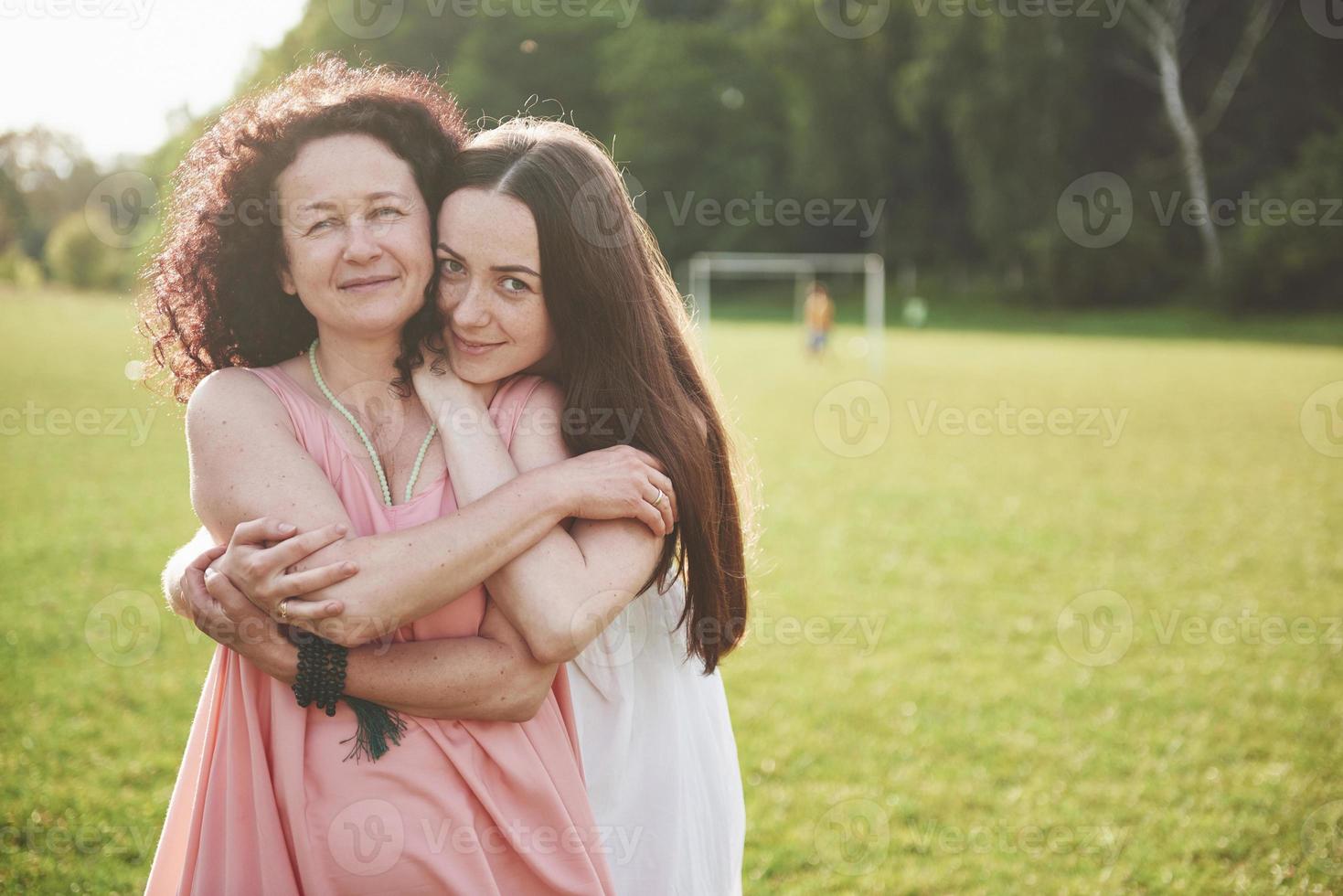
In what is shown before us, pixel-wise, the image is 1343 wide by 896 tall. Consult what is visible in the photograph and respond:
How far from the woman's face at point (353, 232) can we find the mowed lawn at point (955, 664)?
112 cm

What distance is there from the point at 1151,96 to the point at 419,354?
41.5 meters

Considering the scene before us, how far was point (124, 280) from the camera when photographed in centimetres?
5831

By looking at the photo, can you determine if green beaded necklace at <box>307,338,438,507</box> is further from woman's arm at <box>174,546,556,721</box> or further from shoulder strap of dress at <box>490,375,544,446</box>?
woman's arm at <box>174,546,556,721</box>

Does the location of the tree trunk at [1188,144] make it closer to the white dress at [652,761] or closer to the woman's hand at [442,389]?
the white dress at [652,761]

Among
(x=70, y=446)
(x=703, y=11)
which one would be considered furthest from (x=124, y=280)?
(x=70, y=446)

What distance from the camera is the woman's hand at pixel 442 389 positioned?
205cm

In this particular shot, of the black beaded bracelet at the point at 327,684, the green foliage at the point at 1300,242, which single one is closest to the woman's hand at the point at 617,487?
the black beaded bracelet at the point at 327,684

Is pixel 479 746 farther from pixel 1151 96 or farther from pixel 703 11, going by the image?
pixel 703 11

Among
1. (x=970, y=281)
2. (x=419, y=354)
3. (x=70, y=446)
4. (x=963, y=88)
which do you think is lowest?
(x=70, y=446)

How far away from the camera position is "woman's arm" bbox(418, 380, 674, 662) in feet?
6.11

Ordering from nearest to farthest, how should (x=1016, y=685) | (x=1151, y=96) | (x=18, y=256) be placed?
(x=1016, y=685), (x=1151, y=96), (x=18, y=256)

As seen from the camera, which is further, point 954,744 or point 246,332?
point 954,744

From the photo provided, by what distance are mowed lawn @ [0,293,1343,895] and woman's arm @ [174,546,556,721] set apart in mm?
1005

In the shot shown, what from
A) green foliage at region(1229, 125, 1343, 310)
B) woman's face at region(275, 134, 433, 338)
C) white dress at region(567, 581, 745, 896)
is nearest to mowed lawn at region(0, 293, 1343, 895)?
white dress at region(567, 581, 745, 896)
